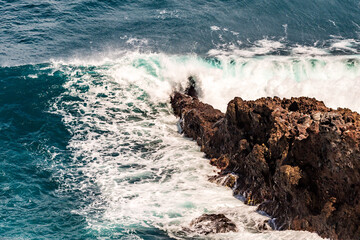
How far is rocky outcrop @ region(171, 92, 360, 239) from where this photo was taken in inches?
523

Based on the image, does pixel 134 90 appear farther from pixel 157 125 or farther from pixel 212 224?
pixel 212 224

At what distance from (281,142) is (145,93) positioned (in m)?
15.7

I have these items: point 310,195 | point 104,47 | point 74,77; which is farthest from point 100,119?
point 310,195

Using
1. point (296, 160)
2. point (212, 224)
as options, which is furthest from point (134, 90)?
point (296, 160)

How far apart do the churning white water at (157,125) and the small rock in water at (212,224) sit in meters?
0.34

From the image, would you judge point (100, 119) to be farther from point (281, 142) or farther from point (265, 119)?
point (281, 142)

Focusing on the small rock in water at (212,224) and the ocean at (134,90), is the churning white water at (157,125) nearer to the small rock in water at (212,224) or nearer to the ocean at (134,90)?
the ocean at (134,90)

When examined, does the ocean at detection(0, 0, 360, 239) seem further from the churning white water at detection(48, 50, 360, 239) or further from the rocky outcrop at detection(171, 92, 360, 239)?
the rocky outcrop at detection(171, 92, 360, 239)

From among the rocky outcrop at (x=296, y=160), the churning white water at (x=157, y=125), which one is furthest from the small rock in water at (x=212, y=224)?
the rocky outcrop at (x=296, y=160)

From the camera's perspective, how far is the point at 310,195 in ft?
47.9

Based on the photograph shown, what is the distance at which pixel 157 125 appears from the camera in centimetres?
2634

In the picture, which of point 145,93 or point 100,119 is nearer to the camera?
point 100,119

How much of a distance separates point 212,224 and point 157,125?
36.9 ft

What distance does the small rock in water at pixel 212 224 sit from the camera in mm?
15898
